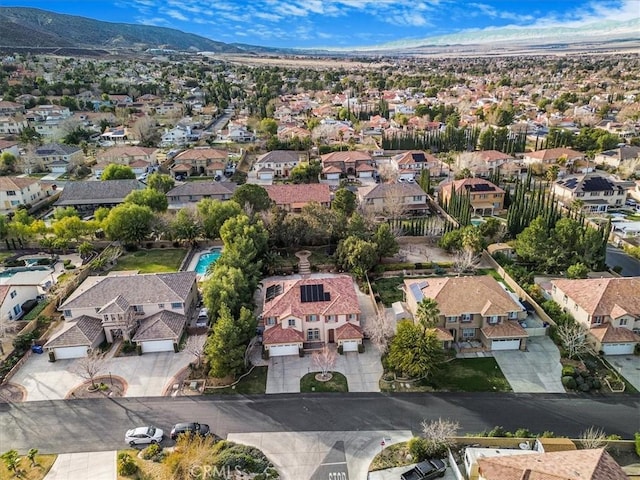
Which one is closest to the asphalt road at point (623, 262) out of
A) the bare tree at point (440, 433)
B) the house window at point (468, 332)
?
the house window at point (468, 332)

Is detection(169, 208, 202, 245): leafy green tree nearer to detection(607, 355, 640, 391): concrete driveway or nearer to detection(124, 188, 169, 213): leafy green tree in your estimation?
detection(124, 188, 169, 213): leafy green tree

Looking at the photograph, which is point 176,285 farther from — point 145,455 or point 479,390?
point 479,390

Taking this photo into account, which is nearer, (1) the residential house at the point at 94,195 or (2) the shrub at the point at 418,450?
(2) the shrub at the point at 418,450

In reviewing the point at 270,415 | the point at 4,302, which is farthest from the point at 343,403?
the point at 4,302

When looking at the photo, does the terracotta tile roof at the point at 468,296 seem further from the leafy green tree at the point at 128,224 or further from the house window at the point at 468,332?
the leafy green tree at the point at 128,224

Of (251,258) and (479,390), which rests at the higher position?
(251,258)

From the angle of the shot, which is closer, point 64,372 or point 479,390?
point 479,390

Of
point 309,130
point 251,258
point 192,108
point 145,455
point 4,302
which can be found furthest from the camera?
point 192,108
